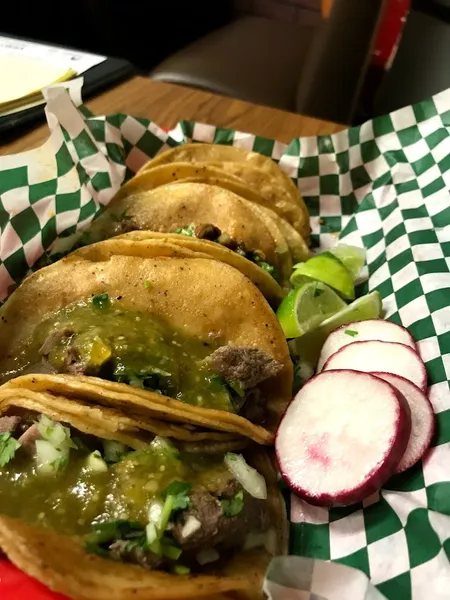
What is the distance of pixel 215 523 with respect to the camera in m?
1.62

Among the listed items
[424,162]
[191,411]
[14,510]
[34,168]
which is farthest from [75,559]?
[424,162]

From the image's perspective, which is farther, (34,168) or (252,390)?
(34,168)

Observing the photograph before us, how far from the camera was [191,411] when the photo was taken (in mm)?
1743

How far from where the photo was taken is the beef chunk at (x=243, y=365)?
1949mm

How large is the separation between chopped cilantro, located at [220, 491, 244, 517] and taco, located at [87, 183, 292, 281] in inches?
41.9

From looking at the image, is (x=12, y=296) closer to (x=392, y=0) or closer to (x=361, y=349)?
(x=361, y=349)

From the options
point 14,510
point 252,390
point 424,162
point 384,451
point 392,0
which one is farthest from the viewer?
point 392,0

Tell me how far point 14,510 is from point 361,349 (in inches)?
47.8

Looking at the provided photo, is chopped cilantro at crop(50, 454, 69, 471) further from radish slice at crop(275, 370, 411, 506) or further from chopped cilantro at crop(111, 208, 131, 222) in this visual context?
chopped cilantro at crop(111, 208, 131, 222)

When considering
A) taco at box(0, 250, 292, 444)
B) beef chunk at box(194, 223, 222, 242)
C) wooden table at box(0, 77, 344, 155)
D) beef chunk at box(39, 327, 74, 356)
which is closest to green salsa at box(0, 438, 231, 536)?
taco at box(0, 250, 292, 444)

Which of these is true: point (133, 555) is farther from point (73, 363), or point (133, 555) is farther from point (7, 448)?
point (73, 363)

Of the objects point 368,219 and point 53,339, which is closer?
point 53,339

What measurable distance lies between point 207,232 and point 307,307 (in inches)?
19.2

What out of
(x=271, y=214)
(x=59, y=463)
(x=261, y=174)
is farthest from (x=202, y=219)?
(x=59, y=463)
